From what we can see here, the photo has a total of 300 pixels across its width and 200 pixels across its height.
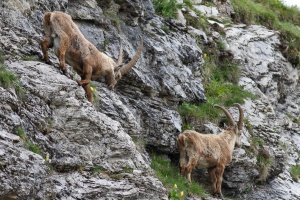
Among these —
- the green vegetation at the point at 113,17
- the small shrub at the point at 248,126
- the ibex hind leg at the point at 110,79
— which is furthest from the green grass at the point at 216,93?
the ibex hind leg at the point at 110,79

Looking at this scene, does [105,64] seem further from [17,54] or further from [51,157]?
[51,157]

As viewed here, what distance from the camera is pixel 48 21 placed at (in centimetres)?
979

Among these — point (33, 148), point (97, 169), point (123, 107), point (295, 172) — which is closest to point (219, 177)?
point (123, 107)

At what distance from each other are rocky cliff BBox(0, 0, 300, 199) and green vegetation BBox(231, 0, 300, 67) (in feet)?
1.87

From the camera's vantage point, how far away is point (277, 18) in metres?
24.3

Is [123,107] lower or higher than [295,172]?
higher

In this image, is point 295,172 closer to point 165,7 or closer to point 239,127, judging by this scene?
point 239,127

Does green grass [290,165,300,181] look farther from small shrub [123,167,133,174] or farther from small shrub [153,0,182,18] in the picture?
small shrub [123,167,133,174]

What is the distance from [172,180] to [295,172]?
5.90 m

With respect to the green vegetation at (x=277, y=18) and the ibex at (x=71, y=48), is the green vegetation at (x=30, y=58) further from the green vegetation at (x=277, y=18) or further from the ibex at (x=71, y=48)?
the green vegetation at (x=277, y=18)

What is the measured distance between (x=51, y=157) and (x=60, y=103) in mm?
1102

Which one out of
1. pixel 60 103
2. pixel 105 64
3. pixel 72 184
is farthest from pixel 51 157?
pixel 105 64

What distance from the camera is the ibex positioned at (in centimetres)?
973

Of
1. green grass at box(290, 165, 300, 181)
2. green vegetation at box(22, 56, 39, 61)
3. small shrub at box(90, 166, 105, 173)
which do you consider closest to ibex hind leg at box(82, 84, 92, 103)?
green vegetation at box(22, 56, 39, 61)
